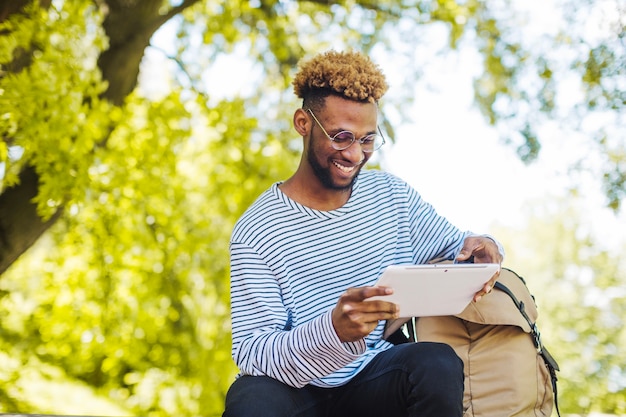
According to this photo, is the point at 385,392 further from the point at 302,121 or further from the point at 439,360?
the point at 302,121

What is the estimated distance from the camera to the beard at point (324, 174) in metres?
2.09

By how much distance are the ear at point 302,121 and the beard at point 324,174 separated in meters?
0.07

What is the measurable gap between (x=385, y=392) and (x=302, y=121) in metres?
0.78

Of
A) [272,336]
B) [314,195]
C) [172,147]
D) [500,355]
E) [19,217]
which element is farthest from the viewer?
[172,147]

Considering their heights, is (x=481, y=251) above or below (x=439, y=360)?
above

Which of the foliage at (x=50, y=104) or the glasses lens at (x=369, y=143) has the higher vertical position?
the foliage at (x=50, y=104)

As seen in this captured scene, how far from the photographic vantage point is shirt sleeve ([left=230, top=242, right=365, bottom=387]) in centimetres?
171

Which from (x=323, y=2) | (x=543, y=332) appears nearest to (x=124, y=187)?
(x=323, y=2)

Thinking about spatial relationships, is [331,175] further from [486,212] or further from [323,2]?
[486,212]

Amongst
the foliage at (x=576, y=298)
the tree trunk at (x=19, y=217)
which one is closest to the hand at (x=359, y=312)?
the tree trunk at (x=19, y=217)

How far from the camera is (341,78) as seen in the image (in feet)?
6.85

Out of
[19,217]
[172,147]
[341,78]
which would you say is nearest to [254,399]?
[341,78]

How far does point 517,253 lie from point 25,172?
10.8m

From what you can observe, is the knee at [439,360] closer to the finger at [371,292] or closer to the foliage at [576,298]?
the finger at [371,292]
